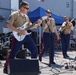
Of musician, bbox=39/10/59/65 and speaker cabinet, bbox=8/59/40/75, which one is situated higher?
musician, bbox=39/10/59/65

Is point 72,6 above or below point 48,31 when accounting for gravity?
above

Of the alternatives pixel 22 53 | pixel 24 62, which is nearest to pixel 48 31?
pixel 22 53

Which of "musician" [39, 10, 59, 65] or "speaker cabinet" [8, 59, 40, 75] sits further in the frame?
"musician" [39, 10, 59, 65]

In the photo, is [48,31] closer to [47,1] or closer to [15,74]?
[15,74]

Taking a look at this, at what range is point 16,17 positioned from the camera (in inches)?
242

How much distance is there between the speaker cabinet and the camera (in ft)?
17.4

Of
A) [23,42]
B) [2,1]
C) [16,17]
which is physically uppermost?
[2,1]

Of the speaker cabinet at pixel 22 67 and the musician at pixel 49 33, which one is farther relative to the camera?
the musician at pixel 49 33

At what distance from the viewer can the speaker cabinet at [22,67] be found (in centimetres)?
530

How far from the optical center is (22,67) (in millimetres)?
5348

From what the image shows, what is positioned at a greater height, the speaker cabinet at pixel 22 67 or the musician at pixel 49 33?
the musician at pixel 49 33

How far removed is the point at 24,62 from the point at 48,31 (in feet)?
10.6

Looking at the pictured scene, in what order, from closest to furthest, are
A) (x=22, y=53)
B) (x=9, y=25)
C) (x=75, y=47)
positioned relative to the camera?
(x=9, y=25), (x=22, y=53), (x=75, y=47)

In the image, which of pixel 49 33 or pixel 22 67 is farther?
pixel 49 33
